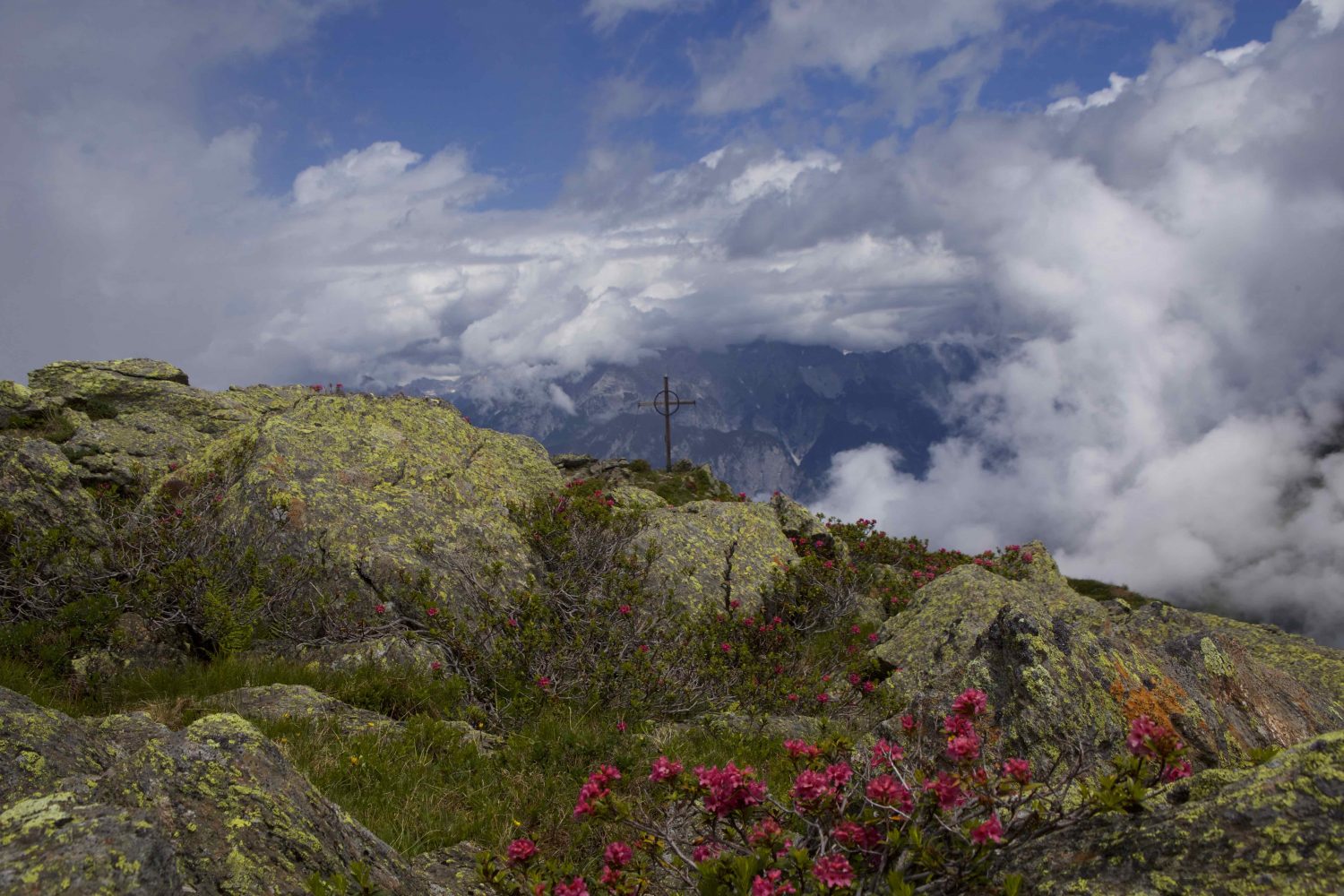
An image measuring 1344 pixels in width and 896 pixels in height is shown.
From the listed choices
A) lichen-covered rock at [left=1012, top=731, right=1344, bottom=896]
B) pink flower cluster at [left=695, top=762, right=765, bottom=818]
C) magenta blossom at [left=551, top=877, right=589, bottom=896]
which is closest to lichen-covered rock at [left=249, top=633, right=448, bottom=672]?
magenta blossom at [left=551, top=877, right=589, bottom=896]

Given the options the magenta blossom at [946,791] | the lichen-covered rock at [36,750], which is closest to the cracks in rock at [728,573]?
the magenta blossom at [946,791]

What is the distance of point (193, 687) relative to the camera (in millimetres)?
8766

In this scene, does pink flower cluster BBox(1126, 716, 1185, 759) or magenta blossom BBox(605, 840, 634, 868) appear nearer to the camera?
pink flower cluster BBox(1126, 716, 1185, 759)

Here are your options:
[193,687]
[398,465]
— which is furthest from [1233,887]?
[398,465]

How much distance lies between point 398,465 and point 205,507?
3.35m

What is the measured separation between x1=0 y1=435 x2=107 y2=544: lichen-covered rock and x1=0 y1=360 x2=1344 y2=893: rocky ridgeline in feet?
0.13

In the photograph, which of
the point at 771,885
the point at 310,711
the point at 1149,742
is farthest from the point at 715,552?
the point at 1149,742

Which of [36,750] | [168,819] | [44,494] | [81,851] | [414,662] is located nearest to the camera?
[81,851]

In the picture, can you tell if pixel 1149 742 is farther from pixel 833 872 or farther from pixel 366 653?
pixel 366 653

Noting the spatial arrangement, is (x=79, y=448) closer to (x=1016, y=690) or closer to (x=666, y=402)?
(x=1016, y=690)

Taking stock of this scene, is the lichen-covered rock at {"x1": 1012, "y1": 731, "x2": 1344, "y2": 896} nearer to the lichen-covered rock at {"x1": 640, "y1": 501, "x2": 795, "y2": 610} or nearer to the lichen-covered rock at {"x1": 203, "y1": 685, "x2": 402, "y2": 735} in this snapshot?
the lichen-covered rock at {"x1": 203, "y1": 685, "x2": 402, "y2": 735}

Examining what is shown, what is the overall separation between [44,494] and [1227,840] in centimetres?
1501

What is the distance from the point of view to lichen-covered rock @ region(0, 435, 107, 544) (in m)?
11.2

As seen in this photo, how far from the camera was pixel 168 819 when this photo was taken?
3326 millimetres
